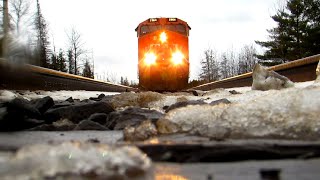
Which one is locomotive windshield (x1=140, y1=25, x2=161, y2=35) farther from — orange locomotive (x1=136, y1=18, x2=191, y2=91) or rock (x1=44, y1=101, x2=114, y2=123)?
rock (x1=44, y1=101, x2=114, y2=123)

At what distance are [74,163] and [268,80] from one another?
531 centimetres

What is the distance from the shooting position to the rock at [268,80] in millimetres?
6074

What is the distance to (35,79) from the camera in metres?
7.74

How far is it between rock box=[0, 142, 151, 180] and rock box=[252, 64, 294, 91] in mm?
4904

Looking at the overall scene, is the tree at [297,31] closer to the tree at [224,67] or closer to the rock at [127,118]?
the rock at [127,118]

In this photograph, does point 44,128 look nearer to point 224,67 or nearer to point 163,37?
point 163,37

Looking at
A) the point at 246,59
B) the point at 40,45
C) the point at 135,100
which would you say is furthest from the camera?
the point at 246,59

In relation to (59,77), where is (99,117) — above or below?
below

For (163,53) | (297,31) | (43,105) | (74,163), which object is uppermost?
(297,31)

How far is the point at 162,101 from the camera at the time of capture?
6.03 m

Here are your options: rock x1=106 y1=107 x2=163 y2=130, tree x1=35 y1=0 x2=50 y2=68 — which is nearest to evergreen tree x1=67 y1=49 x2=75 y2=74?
tree x1=35 y1=0 x2=50 y2=68

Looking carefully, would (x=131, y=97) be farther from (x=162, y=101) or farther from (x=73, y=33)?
(x=73, y=33)

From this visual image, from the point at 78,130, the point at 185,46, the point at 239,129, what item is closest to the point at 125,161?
the point at 239,129

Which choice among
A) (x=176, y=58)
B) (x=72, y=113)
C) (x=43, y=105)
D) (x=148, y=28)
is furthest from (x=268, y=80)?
(x=148, y=28)
